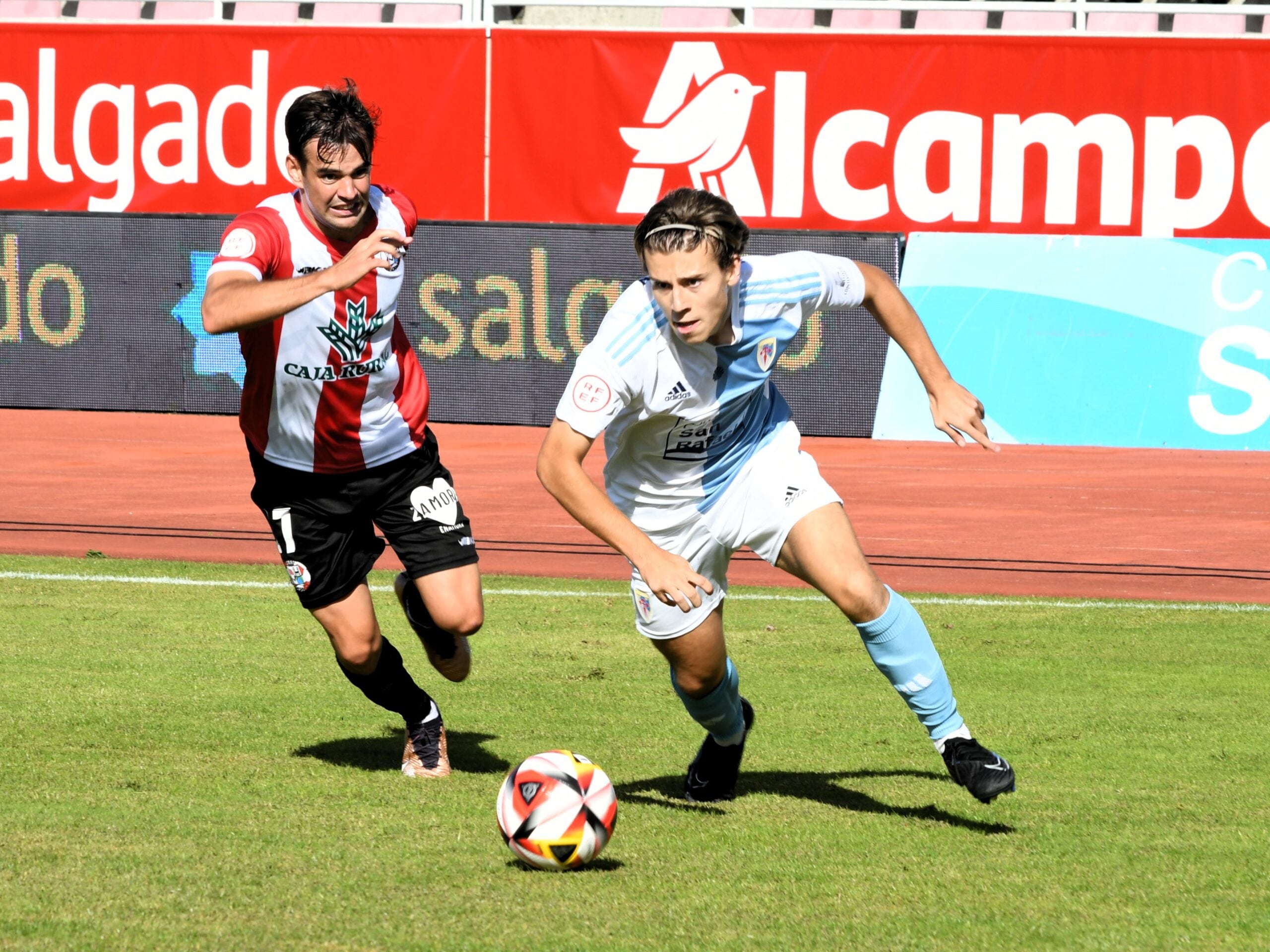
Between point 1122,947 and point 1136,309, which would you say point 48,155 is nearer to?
point 1136,309

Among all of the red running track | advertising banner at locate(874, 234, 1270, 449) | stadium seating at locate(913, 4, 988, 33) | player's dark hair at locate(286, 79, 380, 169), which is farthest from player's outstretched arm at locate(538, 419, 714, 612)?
stadium seating at locate(913, 4, 988, 33)

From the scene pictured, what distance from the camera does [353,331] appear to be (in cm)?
625

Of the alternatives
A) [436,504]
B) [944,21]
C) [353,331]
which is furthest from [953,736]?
[944,21]

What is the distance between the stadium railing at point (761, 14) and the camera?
83.3 ft

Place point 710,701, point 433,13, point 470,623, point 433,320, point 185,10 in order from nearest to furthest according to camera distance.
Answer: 1. point 710,701
2. point 470,623
3. point 433,320
4. point 433,13
5. point 185,10

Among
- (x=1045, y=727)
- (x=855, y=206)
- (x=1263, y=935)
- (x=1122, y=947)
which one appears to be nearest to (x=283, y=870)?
(x=1122, y=947)

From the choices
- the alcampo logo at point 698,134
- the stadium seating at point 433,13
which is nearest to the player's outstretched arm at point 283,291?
the alcampo logo at point 698,134

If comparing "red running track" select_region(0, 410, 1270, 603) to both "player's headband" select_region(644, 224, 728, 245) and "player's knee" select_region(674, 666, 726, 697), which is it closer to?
"player's knee" select_region(674, 666, 726, 697)

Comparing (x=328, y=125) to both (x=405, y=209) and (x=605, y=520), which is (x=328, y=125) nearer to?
(x=405, y=209)

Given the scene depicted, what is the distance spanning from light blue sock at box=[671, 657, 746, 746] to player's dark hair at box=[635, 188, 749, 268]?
1.45 meters

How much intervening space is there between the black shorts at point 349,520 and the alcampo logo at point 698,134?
713 inches

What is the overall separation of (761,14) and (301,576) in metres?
21.1

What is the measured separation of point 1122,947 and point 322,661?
198 inches

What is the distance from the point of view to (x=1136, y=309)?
19219 mm
